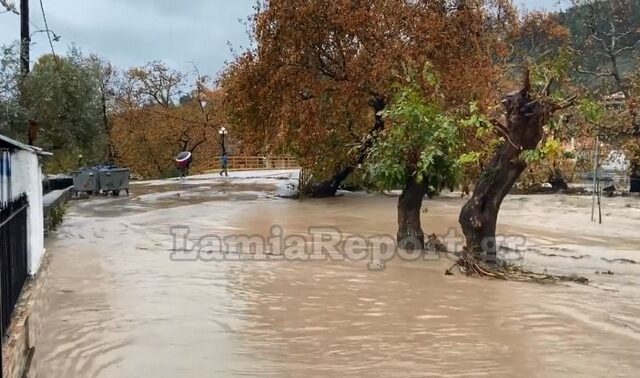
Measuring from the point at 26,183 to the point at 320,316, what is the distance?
10.7 ft

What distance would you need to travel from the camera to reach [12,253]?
16.7 ft

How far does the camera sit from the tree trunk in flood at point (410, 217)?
40.4ft

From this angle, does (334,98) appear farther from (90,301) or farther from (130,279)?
(90,301)

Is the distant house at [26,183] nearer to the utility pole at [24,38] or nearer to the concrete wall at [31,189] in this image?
the concrete wall at [31,189]

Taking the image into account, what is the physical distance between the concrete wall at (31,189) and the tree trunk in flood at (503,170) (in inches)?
249

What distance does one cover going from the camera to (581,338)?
6.61 meters

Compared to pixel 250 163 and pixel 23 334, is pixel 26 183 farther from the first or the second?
pixel 250 163

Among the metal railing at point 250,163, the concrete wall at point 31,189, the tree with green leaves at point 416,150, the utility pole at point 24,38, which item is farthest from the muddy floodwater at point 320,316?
the metal railing at point 250,163

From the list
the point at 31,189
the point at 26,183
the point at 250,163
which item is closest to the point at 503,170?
the point at 31,189

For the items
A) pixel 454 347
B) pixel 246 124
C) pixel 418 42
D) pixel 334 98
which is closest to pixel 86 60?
pixel 246 124

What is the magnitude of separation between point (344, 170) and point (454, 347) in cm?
1822

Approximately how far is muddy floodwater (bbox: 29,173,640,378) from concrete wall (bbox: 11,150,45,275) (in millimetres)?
621

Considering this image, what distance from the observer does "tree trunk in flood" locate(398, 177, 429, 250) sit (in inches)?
485

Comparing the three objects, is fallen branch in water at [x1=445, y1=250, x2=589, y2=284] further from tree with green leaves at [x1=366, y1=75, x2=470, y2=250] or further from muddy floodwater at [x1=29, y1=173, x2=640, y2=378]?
tree with green leaves at [x1=366, y1=75, x2=470, y2=250]
